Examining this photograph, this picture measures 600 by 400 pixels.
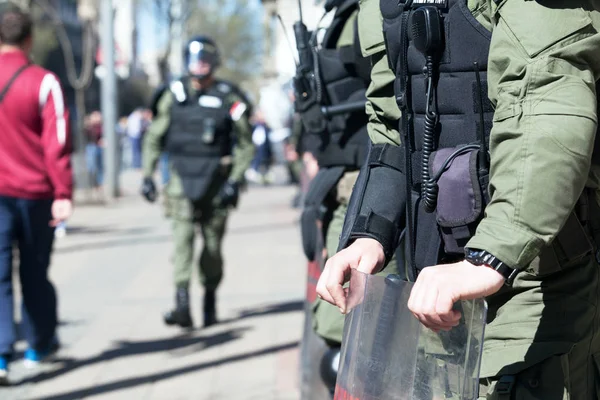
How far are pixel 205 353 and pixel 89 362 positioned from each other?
716 millimetres

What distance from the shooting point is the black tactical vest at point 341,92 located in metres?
4.19

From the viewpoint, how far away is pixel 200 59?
744 cm

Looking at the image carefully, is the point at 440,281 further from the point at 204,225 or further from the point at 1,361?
the point at 204,225

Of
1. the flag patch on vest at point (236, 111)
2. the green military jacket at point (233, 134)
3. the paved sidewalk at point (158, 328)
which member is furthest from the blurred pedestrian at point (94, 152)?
the flag patch on vest at point (236, 111)

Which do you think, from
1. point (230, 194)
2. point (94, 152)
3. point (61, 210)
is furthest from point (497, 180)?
point (94, 152)

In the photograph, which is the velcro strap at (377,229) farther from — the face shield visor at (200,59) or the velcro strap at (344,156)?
the face shield visor at (200,59)

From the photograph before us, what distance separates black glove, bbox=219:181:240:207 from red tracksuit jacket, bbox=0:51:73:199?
5.20 feet

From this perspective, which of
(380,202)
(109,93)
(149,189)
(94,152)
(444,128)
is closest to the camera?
(444,128)

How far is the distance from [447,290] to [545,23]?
619 millimetres

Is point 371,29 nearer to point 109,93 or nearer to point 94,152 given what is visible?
point 109,93

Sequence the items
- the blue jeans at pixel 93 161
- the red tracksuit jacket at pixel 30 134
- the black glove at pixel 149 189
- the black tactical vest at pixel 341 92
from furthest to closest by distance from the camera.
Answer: the blue jeans at pixel 93 161
the black glove at pixel 149 189
the red tracksuit jacket at pixel 30 134
the black tactical vest at pixel 341 92

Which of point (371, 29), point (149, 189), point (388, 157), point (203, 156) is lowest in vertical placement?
point (149, 189)

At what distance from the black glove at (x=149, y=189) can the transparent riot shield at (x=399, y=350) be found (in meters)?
5.71

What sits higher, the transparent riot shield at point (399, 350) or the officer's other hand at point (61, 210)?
the transparent riot shield at point (399, 350)
